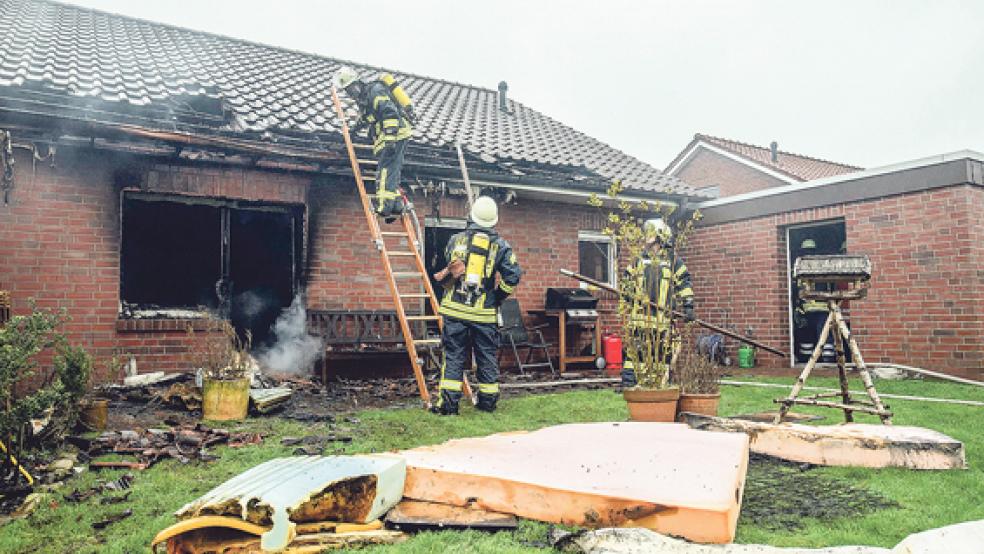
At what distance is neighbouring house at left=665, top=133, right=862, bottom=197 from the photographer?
21484mm

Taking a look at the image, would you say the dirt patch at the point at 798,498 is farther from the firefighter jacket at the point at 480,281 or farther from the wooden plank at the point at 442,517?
the firefighter jacket at the point at 480,281

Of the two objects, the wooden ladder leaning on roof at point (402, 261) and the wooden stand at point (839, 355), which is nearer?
the wooden stand at point (839, 355)

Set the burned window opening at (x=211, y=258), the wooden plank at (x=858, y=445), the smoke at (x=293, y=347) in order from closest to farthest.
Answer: the wooden plank at (x=858, y=445), the burned window opening at (x=211, y=258), the smoke at (x=293, y=347)

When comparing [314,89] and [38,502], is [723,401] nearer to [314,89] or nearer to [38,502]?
[38,502]

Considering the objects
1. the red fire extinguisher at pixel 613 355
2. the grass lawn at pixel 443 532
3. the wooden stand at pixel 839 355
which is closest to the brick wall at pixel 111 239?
the grass lawn at pixel 443 532

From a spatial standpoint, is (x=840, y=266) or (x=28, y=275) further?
(x=28, y=275)

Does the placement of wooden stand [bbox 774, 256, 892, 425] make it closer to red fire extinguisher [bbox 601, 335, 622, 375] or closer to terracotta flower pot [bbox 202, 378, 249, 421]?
terracotta flower pot [bbox 202, 378, 249, 421]

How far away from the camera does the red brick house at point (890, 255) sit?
28.0 ft

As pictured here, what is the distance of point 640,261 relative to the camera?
17.2ft

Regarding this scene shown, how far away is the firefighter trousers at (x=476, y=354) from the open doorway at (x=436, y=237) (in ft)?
10.6

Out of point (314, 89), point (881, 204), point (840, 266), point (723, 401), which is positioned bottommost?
point (723, 401)

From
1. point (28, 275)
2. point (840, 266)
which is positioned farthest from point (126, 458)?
point (840, 266)

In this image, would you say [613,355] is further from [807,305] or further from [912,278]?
[912,278]

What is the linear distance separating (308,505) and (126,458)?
7.31ft
